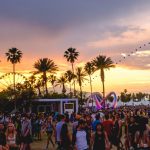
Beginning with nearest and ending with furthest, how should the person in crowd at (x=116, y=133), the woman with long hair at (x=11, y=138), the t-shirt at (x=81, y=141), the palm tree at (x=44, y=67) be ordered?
the t-shirt at (x=81, y=141), the woman with long hair at (x=11, y=138), the person in crowd at (x=116, y=133), the palm tree at (x=44, y=67)

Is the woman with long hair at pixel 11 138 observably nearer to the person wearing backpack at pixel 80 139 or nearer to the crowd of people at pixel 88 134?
the crowd of people at pixel 88 134

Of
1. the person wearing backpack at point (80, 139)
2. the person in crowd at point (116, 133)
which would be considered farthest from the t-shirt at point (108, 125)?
the person wearing backpack at point (80, 139)

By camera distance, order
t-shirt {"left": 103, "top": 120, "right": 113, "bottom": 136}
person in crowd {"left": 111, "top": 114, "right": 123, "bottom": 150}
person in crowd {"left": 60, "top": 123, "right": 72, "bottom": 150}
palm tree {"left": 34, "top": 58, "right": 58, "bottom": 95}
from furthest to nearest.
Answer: palm tree {"left": 34, "top": 58, "right": 58, "bottom": 95}
person in crowd {"left": 111, "top": 114, "right": 123, "bottom": 150}
t-shirt {"left": 103, "top": 120, "right": 113, "bottom": 136}
person in crowd {"left": 60, "top": 123, "right": 72, "bottom": 150}

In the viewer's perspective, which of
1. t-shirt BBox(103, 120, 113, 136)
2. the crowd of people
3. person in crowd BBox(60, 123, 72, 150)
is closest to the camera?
the crowd of people

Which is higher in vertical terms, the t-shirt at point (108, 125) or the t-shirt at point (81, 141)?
the t-shirt at point (108, 125)

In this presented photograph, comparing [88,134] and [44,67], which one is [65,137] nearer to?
[88,134]

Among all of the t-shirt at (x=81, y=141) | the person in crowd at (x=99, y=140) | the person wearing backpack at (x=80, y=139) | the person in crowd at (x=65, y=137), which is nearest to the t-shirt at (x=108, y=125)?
the person in crowd at (x=65, y=137)

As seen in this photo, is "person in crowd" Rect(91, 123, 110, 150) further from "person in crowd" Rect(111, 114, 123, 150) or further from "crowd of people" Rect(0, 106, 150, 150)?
"person in crowd" Rect(111, 114, 123, 150)

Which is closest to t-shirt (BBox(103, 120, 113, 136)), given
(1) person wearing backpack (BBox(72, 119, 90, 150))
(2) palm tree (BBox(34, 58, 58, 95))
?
(1) person wearing backpack (BBox(72, 119, 90, 150))

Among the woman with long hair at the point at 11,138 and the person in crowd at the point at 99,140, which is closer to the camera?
the person in crowd at the point at 99,140

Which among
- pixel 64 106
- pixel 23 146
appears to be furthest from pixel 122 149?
pixel 64 106

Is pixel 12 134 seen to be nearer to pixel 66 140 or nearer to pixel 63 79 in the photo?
pixel 66 140

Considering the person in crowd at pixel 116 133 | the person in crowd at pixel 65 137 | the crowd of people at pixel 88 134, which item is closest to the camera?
the crowd of people at pixel 88 134

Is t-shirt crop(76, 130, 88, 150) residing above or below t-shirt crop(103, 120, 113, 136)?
below
